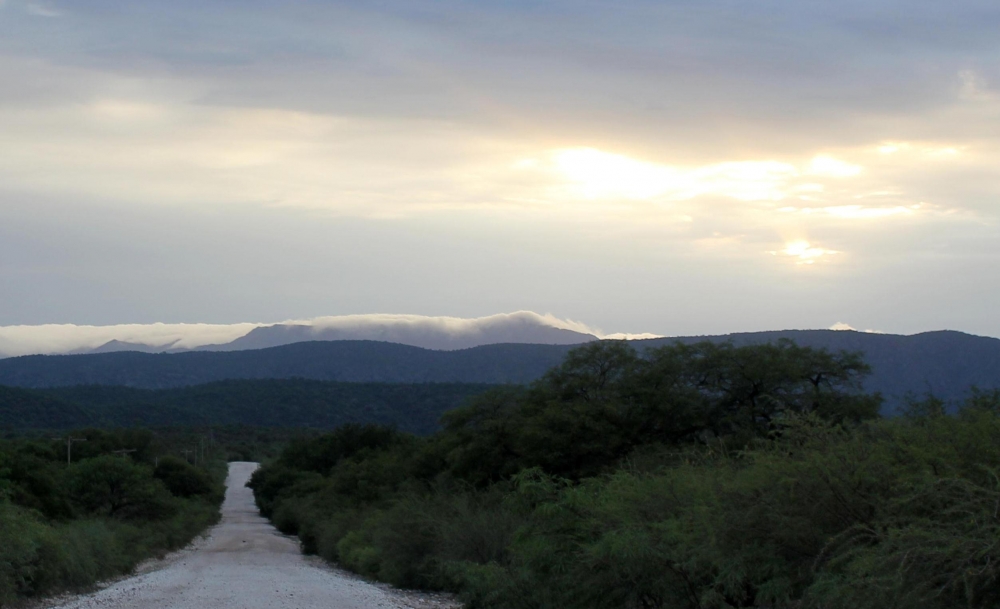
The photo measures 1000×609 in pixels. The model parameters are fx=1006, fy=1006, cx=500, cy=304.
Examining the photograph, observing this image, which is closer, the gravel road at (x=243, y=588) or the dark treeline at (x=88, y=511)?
the gravel road at (x=243, y=588)

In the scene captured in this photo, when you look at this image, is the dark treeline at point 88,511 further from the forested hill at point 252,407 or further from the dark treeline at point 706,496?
the forested hill at point 252,407

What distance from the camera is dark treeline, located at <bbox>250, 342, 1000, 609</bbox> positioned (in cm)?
1009

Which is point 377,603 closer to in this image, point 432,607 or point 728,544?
point 432,607

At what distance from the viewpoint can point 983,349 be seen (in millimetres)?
108688

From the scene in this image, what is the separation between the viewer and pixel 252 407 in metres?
198

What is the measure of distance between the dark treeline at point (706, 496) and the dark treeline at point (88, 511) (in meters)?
9.84

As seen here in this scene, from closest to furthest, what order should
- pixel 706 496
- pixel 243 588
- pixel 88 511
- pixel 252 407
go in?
1. pixel 706 496
2. pixel 243 588
3. pixel 88 511
4. pixel 252 407

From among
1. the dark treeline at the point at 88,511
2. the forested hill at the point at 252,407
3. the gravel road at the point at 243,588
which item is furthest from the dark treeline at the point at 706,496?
the forested hill at the point at 252,407

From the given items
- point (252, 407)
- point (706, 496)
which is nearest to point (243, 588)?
point (706, 496)

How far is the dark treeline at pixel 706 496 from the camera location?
10094 mm

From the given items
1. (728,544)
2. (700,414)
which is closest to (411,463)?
(700,414)

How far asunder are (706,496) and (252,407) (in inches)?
7537

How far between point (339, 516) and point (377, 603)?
2617 cm

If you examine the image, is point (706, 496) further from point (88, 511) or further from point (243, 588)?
point (88, 511)
